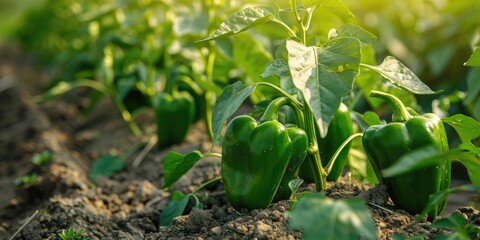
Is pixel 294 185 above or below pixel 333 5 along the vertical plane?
below

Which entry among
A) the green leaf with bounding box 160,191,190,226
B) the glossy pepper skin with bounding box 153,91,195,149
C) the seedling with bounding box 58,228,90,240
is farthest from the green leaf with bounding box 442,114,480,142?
the glossy pepper skin with bounding box 153,91,195,149

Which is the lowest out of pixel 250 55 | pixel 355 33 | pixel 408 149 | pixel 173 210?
pixel 173 210

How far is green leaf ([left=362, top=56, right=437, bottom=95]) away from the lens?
2172 millimetres

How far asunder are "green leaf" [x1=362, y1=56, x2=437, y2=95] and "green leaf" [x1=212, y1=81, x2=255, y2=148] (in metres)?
0.44

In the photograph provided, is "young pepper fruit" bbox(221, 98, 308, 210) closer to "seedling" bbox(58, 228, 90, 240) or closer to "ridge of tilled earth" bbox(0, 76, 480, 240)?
"ridge of tilled earth" bbox(0, 76, 480, 240)

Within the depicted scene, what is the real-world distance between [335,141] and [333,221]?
0.99 m

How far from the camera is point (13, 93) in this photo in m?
6.21

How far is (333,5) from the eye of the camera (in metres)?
2.32

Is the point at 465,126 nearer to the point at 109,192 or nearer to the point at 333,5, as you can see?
the point at 333,5

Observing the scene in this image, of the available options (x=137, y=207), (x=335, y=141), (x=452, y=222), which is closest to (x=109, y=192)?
(x=137, y=207)

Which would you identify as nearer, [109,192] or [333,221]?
[333,221]

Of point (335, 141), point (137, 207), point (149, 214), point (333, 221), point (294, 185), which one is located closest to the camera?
point (333, 221)

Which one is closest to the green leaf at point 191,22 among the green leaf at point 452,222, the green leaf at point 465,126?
the green leaf at point 465,126

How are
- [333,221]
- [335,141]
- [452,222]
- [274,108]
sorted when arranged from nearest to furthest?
[333,221] < [452,222] < [274,108] < [335,141]
